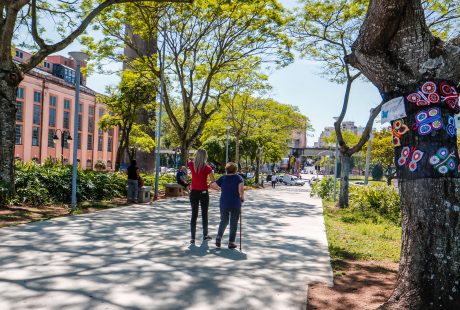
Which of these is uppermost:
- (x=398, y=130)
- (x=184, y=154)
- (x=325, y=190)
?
Result: (x=184, y=154)

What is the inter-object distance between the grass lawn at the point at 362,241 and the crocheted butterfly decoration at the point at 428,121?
11.7 ft

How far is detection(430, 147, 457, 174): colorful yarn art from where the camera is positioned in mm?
4054

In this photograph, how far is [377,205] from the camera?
16.1 meters

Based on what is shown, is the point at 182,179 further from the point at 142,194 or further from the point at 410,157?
the point at 410,157

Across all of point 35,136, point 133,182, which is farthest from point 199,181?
point 35,136

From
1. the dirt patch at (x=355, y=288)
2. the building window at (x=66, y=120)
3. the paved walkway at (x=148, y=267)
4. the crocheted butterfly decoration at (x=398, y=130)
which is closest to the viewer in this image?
the crocheted butterfly decoration at (x=398, y=130)

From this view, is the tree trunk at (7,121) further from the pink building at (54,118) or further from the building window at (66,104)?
the building window at (66,104)

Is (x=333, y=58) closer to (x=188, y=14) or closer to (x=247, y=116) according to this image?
(x=188, y=14)

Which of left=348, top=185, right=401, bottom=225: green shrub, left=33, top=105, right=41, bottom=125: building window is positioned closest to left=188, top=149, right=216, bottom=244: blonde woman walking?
left=348, top=185, right=401, bottom=225: green shrub

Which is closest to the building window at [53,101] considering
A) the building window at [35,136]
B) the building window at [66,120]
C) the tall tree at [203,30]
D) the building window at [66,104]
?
the building window at [66,104]

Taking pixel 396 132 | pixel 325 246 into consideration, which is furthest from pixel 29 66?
pixel 396 132

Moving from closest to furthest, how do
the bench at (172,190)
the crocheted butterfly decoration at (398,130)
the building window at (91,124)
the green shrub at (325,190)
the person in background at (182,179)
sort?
1. the crocheted butterfly decoration at (398,130)
2. the person in background at (182,179)
3. the bench at (172,190)
4. the green shrub at (325,190)
5. the building window at (91,124)

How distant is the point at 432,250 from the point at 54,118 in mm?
61957

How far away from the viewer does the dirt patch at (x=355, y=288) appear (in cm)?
478
